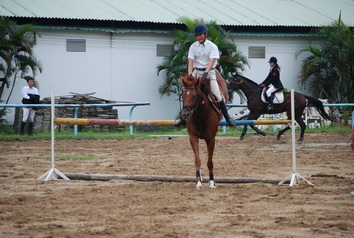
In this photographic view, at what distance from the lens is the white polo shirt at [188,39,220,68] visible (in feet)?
38.0

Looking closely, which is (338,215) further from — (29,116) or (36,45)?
(36,45)

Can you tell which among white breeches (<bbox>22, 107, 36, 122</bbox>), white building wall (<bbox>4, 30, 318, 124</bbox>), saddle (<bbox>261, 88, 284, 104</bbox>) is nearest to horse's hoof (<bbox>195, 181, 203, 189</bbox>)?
saddle (<bbox>261, 88, 284, 104</bbox>)

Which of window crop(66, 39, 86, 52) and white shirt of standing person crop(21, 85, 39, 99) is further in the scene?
window crop(66, 39, 86, 52)

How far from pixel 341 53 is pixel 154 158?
52.8 ft

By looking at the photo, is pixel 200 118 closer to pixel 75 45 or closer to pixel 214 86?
pixel 214 86

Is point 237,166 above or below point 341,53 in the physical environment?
below

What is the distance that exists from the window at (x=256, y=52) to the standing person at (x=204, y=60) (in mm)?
20219

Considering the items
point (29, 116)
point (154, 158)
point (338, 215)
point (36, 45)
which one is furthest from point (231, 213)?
point (36, 45)

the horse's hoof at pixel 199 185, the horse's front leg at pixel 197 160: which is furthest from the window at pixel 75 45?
the horse's hoof at pixel 199 185

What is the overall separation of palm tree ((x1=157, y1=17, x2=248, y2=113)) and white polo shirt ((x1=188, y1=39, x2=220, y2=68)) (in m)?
16.4

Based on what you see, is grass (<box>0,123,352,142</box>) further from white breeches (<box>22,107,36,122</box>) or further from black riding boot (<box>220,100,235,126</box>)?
black riding boot (<box>220,100,235,126</box>)

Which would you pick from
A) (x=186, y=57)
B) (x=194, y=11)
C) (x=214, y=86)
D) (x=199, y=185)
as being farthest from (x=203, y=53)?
(x=194, y=11)

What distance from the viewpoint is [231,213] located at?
27.1 ft

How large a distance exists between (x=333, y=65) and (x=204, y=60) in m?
20.3
